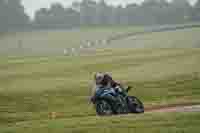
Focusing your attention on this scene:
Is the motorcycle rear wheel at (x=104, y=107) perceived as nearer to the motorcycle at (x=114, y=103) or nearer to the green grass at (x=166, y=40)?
the motorcycle at (x=114, y=103)

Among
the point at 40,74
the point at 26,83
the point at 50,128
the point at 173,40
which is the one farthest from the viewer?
the point at 173,40

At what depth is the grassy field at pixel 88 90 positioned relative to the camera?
51.1ft

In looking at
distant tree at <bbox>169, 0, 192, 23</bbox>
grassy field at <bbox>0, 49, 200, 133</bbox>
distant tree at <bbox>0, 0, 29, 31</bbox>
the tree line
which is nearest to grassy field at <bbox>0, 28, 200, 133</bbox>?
grassy field at <bbox>0, 49, 200, 133</bbox>

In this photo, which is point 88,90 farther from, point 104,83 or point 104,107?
point 104,107

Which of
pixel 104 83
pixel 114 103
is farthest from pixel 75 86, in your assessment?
pixel 114 103

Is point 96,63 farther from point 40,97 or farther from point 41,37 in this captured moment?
point 41,37

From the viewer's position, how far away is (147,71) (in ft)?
150

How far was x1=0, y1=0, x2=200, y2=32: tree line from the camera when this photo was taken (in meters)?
97.4

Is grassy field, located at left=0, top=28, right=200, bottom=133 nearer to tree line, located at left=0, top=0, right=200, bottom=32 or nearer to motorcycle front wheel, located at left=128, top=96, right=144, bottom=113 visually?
motorcycle front wheel, located at left=128, top=96, right=144, bottom=113

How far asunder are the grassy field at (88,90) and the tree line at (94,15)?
25726mm

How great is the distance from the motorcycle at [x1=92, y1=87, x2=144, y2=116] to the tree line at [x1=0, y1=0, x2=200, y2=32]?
68409mm

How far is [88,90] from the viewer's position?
35.8 meters

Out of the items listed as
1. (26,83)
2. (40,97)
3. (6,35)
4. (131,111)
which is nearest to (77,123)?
(131,111)

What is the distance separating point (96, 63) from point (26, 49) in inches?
1187
